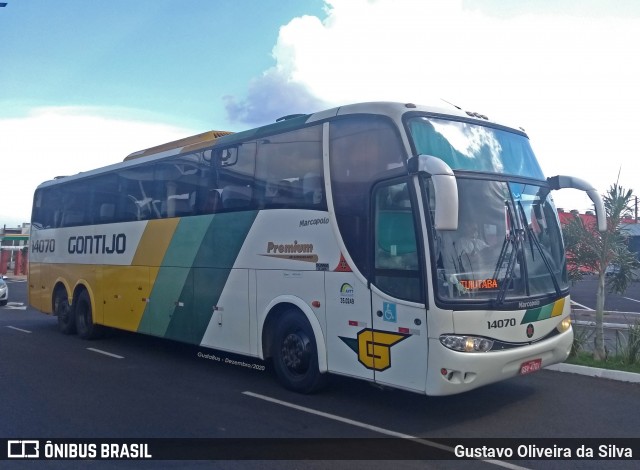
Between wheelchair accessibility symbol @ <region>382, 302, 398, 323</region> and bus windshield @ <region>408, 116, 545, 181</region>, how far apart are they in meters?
1.76

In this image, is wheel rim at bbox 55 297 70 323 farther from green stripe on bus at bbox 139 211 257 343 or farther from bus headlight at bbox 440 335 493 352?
bus headlight at bbox 440 335 493 352

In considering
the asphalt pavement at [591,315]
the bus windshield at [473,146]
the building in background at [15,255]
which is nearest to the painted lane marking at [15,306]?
the asphalt pavement at [591,315]

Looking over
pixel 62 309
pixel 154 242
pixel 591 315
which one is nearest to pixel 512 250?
pixel 154 242

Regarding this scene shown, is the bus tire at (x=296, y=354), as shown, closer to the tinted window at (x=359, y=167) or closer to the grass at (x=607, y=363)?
the tinted window at (x=359, y=167)

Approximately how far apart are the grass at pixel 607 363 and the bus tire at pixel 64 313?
1103 cm

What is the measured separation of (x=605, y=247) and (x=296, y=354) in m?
5.76

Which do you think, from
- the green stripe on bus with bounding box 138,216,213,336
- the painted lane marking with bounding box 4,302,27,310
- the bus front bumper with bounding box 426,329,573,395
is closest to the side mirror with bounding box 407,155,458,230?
the bus front bumper with bounding box 426,329,573,395

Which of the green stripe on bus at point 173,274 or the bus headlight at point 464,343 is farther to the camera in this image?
the green stripe on bus at point 173,274

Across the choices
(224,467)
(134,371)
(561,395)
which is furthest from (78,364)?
(561,395)

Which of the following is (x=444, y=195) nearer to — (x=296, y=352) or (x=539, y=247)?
(x=539, y=247)

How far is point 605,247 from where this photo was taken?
1070 cm

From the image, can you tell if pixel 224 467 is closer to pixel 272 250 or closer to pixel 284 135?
pixel 272 250

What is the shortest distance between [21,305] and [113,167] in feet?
47.1

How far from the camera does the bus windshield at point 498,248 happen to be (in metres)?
6.82
